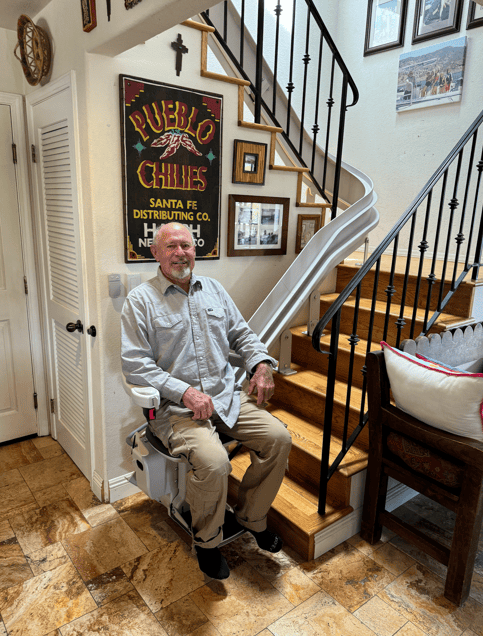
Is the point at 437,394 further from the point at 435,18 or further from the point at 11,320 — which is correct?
the point at 435,18

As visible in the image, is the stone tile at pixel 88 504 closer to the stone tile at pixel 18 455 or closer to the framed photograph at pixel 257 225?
the stone tile at pixel 18 455

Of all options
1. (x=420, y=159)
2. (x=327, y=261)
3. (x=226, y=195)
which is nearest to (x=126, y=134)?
(x=226, y=195)

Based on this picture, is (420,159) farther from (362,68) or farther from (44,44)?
(44,44)

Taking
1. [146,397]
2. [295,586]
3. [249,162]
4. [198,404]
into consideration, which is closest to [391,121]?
[249,162]

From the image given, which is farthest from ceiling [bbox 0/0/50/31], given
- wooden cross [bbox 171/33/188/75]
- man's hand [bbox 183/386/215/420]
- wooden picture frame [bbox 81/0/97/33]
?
man's hand [bbox 183/386/215/420]

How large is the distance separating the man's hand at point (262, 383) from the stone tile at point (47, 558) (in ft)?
3.74

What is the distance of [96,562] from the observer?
6.51 feet

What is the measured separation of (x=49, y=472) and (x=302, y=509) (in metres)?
1.55

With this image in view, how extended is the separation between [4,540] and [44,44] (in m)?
2.43

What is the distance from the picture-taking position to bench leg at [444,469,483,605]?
1700mm

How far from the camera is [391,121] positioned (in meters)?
3.94

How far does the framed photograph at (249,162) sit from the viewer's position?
96.6 inches

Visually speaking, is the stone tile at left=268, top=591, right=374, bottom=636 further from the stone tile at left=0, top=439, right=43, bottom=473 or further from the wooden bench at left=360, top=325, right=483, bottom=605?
the stone tile at left=0, top=439, right=43, bottom=473

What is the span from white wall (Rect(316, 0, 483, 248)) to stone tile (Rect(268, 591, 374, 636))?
3.24 metres
